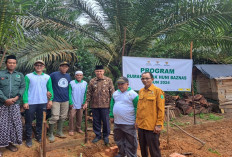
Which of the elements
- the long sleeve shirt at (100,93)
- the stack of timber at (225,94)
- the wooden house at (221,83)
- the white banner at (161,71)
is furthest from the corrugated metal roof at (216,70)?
the long sleeve shirt at (100,93)

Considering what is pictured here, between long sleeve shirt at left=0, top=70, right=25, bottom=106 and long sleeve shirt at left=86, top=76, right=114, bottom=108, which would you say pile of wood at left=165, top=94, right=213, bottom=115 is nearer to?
long sleeve shirt at left=86, top=76, right=114, bottom=108

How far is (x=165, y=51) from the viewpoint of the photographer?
8.36 m

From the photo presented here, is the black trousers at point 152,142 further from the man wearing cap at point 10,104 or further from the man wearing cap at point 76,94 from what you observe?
the man wearing cap at point 10,104

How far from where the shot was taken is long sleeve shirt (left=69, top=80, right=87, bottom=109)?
413 centimetres

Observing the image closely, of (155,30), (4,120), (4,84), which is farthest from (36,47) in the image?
(155,30)

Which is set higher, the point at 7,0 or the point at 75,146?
the point at 7,0

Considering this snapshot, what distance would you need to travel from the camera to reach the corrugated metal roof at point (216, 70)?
747 centimetres

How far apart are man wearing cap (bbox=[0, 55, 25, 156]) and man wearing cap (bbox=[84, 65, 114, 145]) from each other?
1365 mm

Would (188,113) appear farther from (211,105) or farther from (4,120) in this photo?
(4,120)

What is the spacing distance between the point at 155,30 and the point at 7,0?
4.81 m

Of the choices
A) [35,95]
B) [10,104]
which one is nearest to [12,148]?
Answer: [10,104]

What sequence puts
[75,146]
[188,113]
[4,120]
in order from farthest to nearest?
[188,113] < [75,146] < [4,120]

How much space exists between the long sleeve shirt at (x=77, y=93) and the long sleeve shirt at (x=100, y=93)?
0.73ft

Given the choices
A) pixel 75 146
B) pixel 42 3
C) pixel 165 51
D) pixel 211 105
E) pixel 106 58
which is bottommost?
pixel 75 146
